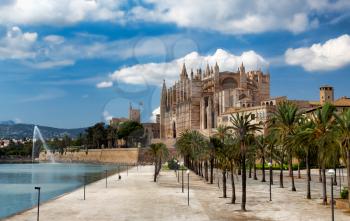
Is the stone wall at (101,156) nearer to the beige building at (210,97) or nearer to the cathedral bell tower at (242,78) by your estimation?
the beige building at (210,97)

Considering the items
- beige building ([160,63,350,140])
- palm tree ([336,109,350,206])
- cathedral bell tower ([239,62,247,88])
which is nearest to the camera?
palm tree ([336,109,350,206])

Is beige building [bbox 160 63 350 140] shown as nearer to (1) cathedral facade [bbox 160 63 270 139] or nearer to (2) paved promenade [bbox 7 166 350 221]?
(1) cathedral facade [bbox 160 63 270 139]

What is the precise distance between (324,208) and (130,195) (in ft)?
52.3

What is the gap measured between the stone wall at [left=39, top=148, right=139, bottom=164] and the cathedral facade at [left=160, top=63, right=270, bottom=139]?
2018 centimetres

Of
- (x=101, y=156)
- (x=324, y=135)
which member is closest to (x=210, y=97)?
(x=101, y=156)

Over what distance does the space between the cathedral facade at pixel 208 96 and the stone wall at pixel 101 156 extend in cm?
2018

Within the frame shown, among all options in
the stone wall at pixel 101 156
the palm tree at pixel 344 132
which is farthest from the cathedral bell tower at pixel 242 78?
the palm tree at pixel 344 132

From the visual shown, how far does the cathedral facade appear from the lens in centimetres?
13075

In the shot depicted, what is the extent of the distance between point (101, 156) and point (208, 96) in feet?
135

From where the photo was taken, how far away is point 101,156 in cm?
15388

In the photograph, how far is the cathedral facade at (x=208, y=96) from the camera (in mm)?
130750

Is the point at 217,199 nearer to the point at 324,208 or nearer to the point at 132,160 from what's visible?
the point at 324,208

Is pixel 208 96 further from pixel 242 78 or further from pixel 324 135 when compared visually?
pixel 324 135

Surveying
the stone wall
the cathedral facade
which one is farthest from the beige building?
the stone wall
